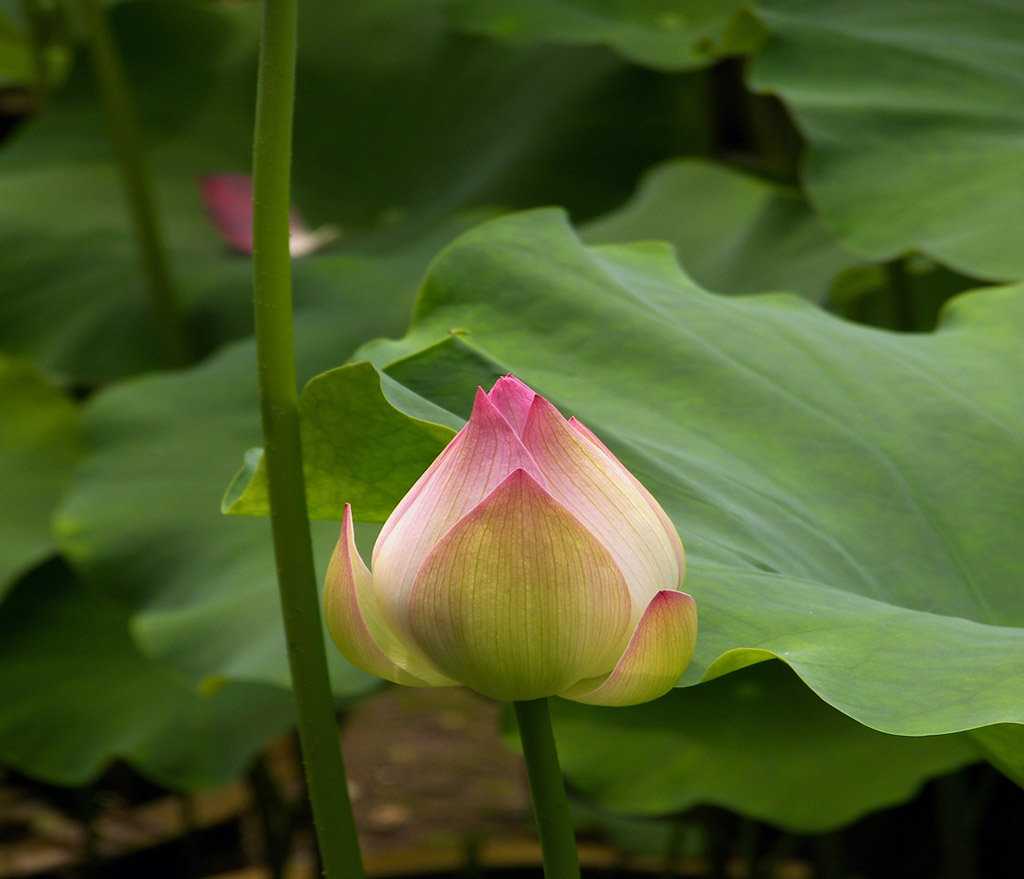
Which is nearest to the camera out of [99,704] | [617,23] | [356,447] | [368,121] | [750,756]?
[356,447]

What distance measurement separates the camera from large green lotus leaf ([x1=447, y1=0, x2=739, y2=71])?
1176 millimetres

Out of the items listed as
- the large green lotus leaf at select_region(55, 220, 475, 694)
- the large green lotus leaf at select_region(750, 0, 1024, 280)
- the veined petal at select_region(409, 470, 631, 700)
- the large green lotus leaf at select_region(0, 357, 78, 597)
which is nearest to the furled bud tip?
the veined petal at select_region(409, 470, 631, 700)

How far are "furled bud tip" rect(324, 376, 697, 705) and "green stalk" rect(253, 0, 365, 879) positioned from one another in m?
0.04

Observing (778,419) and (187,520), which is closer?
(778,419)

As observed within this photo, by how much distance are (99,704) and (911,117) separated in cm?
94

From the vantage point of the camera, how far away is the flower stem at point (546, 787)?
0.96 ft

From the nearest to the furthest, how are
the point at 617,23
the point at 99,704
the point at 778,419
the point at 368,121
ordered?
the point at 778,419 < the point at 99,704 < the point at 617,23 < the point at 368,121

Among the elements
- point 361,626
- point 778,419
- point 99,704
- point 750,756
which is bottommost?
point 99,704

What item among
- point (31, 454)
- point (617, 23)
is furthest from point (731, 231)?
point (31, 454)

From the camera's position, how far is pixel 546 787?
11.6 inches

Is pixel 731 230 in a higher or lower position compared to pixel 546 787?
lower

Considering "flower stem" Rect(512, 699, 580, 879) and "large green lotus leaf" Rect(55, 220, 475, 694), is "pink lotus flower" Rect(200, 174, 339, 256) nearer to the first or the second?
"large green lotus leaf" Rect(55, 220, 475, 694)

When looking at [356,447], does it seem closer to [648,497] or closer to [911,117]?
[648,497]

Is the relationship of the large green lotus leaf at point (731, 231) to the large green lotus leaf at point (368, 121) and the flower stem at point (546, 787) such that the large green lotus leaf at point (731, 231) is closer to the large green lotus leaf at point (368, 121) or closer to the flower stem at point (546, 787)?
the large green lotus leaf at point (368, 121)
